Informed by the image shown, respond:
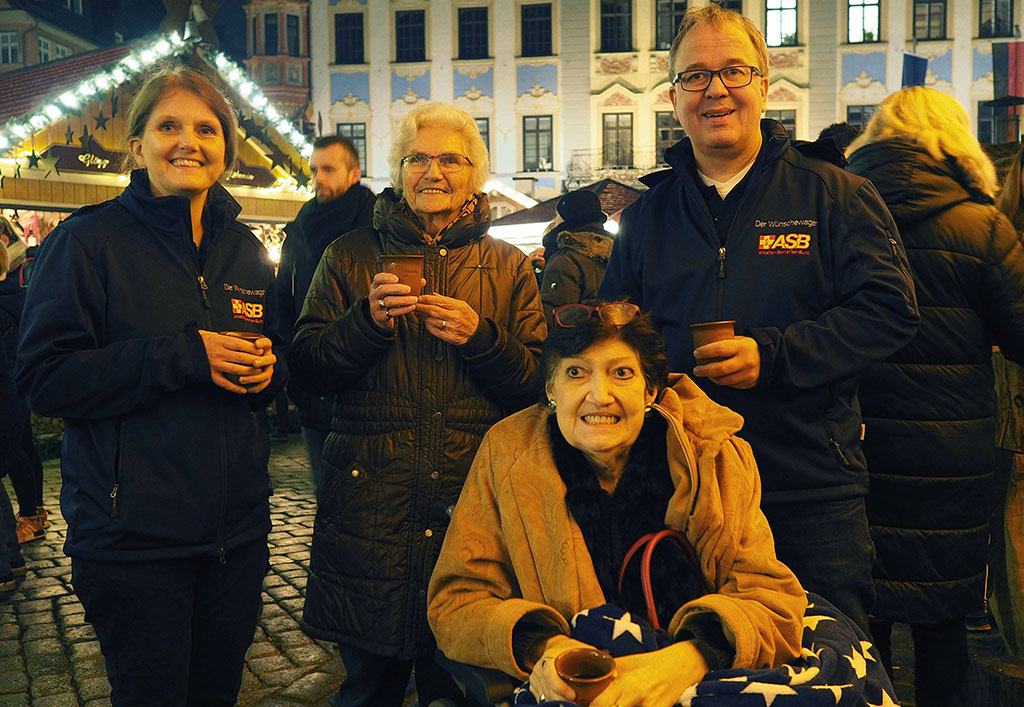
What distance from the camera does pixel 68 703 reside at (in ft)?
13.8

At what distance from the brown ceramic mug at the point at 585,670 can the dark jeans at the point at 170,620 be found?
1174 millimetres

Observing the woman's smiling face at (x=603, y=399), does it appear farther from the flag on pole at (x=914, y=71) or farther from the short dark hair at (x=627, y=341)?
the flag on pole at (x=914, y=71)

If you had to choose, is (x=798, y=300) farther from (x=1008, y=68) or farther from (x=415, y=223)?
(x=1008, y=68)

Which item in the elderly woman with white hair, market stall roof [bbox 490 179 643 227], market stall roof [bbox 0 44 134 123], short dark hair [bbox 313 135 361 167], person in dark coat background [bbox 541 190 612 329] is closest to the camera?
the elderly woman with white hair

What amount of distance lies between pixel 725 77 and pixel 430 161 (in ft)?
3.19

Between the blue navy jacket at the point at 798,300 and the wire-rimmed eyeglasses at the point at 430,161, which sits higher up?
the wire-rimmed eyeglasses at the point at 430,161

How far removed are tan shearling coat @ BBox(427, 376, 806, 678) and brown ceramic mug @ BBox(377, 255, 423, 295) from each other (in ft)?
1.83

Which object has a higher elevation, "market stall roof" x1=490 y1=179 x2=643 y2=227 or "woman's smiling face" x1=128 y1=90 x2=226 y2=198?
"market stall roof" x1=490 y1=179 x2=643 y2=227

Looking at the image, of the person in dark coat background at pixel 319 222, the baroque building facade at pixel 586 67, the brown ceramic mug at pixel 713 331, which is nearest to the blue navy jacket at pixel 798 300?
the brown ceramic mug at pixel 713 331

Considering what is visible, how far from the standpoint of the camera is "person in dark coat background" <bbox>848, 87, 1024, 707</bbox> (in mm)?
3312

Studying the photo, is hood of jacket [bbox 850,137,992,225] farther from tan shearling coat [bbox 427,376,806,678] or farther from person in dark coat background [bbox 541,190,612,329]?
person in dark coat background [bbox 541,190,612,329]

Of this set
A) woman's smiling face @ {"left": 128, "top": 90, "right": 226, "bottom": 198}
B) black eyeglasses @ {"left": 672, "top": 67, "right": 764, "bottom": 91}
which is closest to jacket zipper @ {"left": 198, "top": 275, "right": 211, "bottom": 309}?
woman's smiling face @ {"left": 128, "top": 90, "right": 226, "bottom": 198}

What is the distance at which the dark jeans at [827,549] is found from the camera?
9.02ft

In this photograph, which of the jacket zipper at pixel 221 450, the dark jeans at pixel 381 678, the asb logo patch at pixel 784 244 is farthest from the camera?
the dark jeans at pixel 381 678
